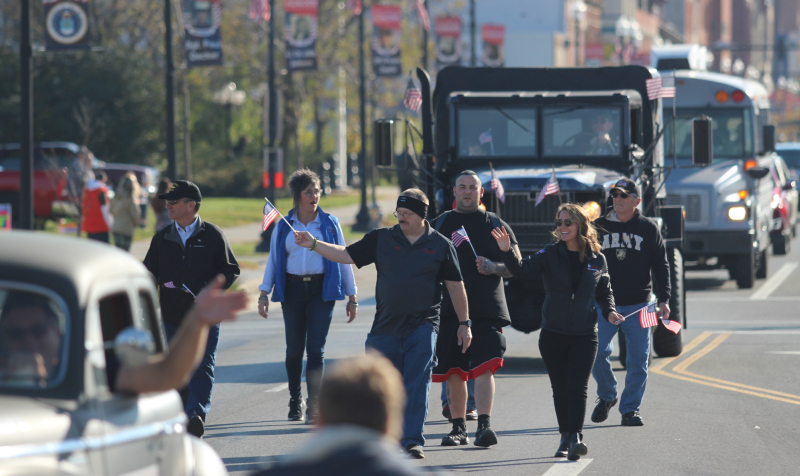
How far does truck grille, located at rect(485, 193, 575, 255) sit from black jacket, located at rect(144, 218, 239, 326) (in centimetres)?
486

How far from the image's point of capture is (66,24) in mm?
18266

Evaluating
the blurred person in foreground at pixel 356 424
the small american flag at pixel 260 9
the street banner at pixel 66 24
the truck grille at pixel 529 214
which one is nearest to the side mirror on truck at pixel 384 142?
the truck grille at pixel 529 214

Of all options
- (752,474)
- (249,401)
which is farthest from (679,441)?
(249,401)

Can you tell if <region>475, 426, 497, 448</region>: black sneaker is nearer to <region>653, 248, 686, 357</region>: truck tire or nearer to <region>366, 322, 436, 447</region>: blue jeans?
<region>366, 322, 436, 447</region>: blue jeans

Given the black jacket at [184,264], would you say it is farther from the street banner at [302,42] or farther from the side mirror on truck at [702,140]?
the street banner at [302,42]

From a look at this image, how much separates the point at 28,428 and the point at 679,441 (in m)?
5.74

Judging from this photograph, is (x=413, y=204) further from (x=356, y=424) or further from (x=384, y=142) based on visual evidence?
(x=384, y=142)

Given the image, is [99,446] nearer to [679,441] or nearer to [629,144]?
[679,441]

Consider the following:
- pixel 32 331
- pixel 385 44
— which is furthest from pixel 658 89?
pixel 385 44

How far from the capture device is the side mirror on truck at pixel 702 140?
43.4 feet

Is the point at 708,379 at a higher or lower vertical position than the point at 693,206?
lower

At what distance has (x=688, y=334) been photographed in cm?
1420

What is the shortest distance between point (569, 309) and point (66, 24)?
1285cm

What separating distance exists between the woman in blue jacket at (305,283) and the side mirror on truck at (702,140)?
5.90 metres
